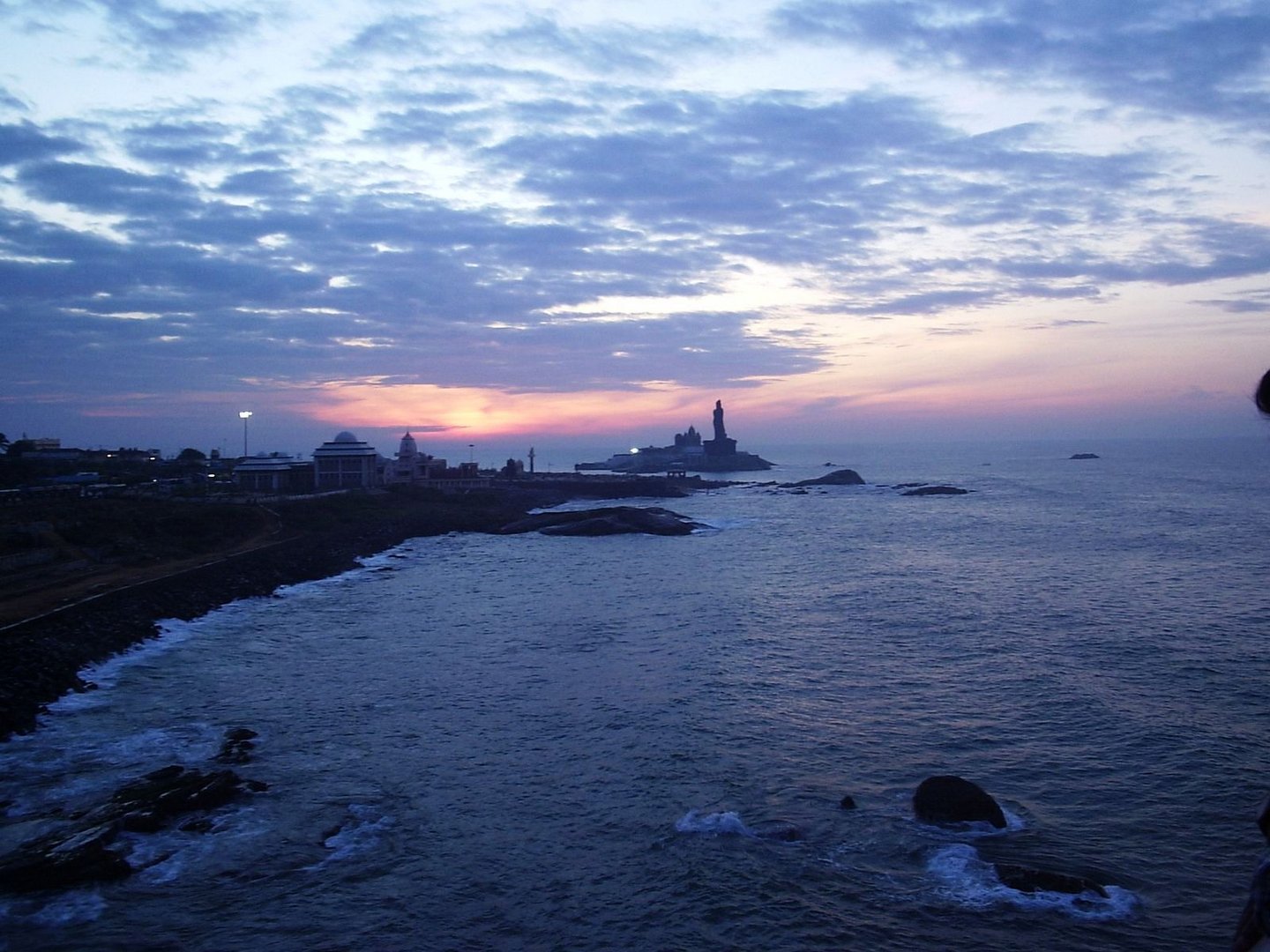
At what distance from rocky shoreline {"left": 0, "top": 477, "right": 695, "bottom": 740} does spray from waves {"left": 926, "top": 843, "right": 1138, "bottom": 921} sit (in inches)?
862

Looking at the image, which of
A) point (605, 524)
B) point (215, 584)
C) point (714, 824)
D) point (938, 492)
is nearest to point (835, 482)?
point (938, 492)

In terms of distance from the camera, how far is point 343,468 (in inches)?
3878

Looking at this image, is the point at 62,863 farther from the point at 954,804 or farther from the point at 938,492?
the point at 938,492

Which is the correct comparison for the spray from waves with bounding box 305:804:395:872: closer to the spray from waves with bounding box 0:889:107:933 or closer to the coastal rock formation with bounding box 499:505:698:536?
the spray from waves with bounding box 0:889:107:933

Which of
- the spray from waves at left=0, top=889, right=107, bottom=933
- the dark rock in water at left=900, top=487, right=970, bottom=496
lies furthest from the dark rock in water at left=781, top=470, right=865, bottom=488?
the spray from waves at left=0, top=889, right=107, bottom=933

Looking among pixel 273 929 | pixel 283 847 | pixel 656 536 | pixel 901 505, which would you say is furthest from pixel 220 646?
pixel 901 505

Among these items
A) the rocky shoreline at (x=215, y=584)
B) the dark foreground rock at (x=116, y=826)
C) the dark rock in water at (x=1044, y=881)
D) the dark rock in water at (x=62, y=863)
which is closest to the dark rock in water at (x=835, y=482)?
the rocky shoreline at (x=215, y=584)

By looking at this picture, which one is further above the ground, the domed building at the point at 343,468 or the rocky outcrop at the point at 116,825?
the domed building at the point at 343,468

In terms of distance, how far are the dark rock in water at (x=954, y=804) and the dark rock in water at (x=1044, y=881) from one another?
6.32 feet

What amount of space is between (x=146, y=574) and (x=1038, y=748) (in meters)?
38.6

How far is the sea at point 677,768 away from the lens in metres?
14.0

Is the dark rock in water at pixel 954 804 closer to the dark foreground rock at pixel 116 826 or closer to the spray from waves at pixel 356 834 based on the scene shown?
the spray from waves at pixel 356 834

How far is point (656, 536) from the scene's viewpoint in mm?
73750

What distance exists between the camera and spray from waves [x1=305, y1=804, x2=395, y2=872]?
16141 millimetres
